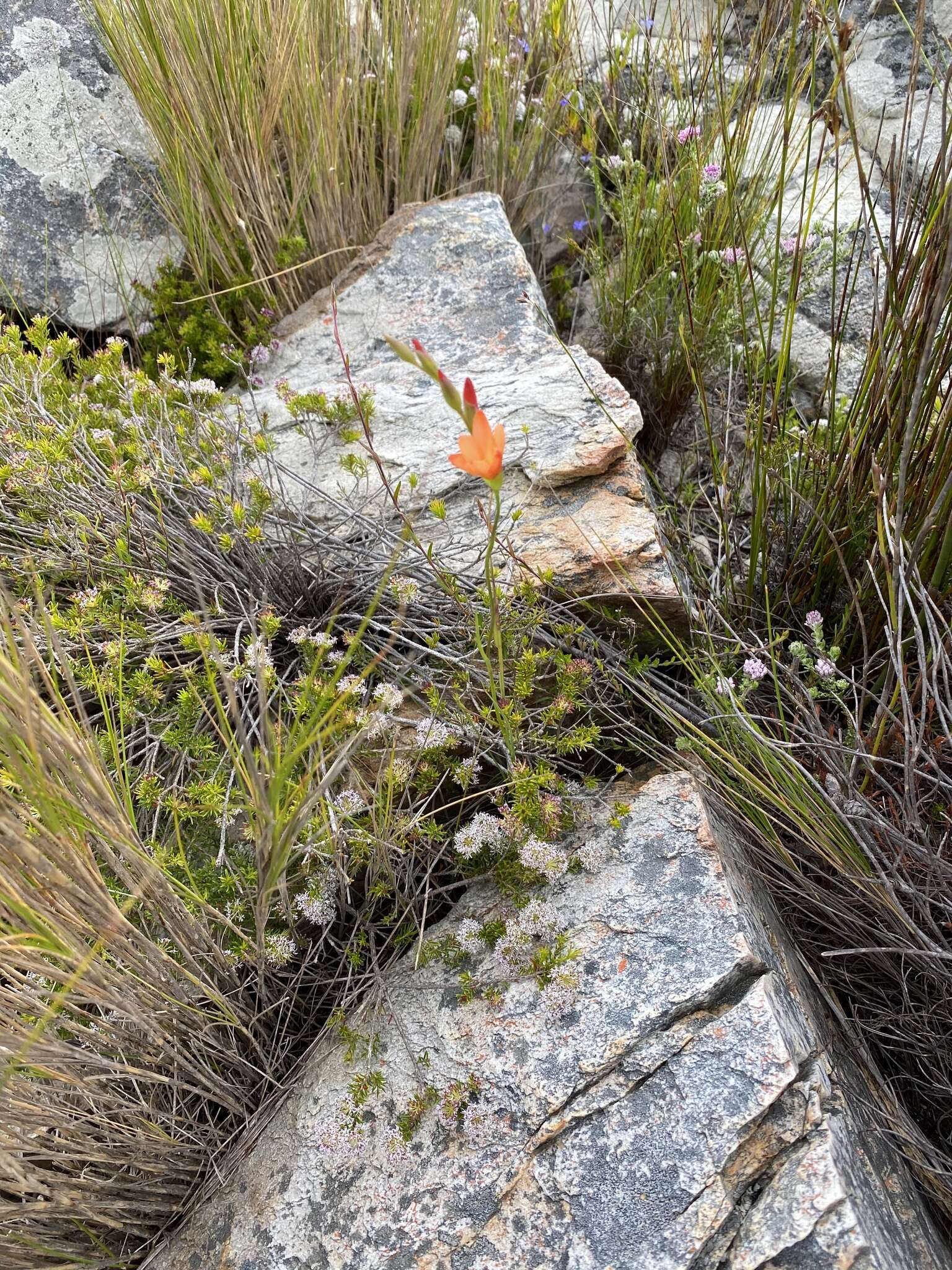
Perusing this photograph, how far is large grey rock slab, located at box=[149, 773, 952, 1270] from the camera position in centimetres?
116

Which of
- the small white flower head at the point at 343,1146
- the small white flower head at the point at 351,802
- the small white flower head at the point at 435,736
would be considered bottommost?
the small white flower head at the point at 343,1146

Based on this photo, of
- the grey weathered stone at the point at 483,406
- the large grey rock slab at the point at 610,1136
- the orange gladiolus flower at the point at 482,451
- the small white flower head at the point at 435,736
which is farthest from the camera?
the grey weathered stone at the point at 483,406

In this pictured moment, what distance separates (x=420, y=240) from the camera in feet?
8.76

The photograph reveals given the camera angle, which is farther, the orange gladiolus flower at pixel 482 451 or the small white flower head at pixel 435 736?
the small white flower head at pixel 435 736

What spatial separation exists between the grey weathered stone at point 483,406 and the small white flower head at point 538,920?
0.64 meters

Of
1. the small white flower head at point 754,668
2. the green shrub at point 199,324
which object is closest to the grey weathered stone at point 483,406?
the green shrub at point 199,324

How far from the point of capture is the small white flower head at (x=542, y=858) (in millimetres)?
1418

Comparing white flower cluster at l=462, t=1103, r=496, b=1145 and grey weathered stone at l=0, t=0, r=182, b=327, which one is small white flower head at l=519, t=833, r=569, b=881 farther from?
grey weathered stone at l=0, t=0, r=182, b=327

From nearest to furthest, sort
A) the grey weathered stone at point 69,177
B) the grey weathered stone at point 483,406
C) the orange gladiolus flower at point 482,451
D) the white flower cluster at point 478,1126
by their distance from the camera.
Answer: the orange gladiolus flower at point 482,451, the white flower cluster at point 478,1126, the grey weathered stone at point 483,406, the grey weathered stone at point 69,177

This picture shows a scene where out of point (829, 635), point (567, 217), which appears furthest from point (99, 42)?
point (829, 635)

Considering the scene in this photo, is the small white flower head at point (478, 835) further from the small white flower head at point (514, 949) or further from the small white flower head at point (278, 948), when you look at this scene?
the small white flower head at point (278, 948)

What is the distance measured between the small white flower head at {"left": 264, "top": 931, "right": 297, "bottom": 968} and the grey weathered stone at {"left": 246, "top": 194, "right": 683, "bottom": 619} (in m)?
0.81

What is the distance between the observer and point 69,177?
276 cm

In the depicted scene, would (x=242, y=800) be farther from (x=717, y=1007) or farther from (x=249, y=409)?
(x=249, y=409)
